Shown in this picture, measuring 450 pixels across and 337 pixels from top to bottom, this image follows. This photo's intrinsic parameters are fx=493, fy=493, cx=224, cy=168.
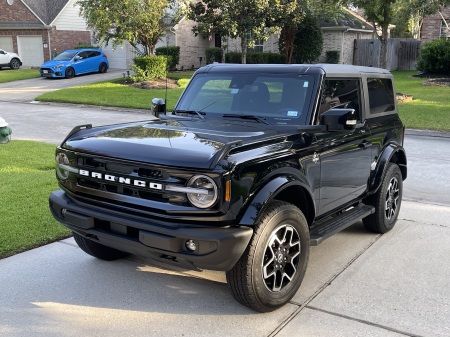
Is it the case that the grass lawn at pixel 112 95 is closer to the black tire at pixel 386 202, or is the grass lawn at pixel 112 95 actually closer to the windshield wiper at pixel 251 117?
the black tire at pixel 386 202

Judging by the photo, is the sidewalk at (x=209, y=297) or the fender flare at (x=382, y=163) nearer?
the sidewalk at (x=209, y=297)

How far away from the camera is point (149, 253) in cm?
352

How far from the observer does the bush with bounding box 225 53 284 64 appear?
99.0 ft

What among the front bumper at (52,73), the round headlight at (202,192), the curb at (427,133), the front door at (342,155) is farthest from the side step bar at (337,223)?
the front bumper at (52,73)

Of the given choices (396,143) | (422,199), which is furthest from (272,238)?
(422,199)

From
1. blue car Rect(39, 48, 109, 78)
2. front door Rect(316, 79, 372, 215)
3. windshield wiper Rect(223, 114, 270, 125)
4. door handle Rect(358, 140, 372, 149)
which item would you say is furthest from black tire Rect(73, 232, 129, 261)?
blue car Rect(39, 48, 109, 78)

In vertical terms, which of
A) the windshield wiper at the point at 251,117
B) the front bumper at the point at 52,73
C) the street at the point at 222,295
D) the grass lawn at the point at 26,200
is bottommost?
the street at the point at 222,295

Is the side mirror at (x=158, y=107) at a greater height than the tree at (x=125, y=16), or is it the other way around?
the tree at (x=125, y=16)

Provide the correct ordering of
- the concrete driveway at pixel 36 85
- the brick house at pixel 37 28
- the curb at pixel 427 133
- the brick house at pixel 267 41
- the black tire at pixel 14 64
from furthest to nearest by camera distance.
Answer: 1. the brick house at pixel 37 28
2. the black tire at pixel 14 64
3. the brick house at pixel 267 41
4. the concrete driveway at pixel 36 85
5. the curb at pixel 427 133

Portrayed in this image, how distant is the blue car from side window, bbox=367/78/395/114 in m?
25.5

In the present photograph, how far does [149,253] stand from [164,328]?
1.86 ft

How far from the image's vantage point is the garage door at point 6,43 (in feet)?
128

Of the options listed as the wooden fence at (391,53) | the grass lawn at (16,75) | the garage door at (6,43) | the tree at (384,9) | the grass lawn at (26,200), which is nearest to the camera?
the grass lawn at (26,200)

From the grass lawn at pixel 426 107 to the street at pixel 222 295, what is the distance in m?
8.92
